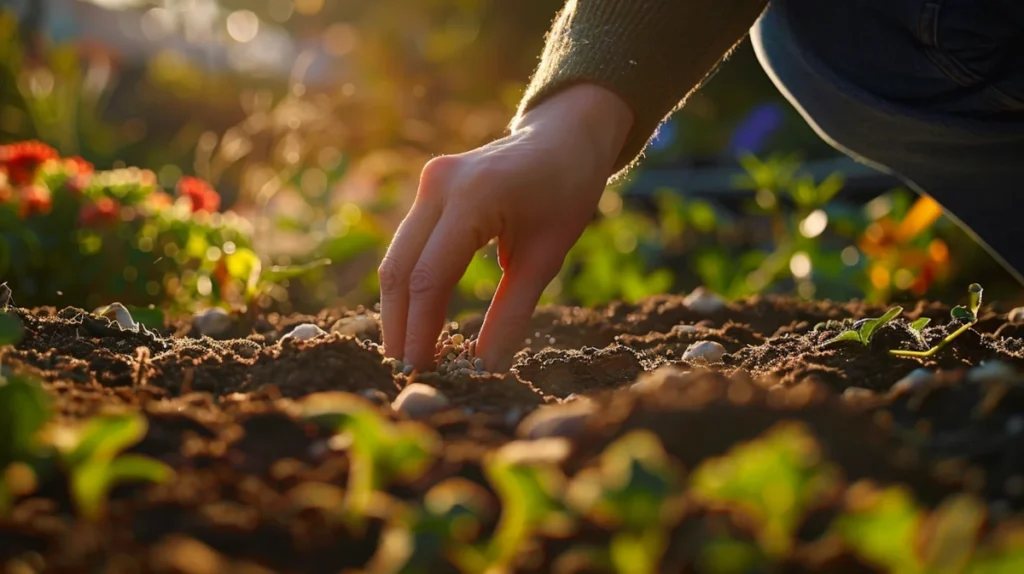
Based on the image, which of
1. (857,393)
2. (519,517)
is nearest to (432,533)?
(519,517)

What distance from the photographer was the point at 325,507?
0.74 meters

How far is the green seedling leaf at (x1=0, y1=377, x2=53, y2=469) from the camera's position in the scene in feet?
2.39

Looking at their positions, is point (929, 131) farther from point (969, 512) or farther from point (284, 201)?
point (284, 201)

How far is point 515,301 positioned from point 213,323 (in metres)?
0.73

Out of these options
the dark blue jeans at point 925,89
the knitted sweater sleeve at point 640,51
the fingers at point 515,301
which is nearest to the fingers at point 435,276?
the fingers at point 515,301

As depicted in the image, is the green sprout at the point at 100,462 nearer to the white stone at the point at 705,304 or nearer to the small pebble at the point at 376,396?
the small pebble at the point at 376,396

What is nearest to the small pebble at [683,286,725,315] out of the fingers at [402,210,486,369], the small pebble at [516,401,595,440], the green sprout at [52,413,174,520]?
the fingers at [402,210,486,369]

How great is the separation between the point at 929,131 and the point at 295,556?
5.35 feet

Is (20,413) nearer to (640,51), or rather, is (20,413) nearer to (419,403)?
(419,403)

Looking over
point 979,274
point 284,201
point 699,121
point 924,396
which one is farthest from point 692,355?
point 699,121

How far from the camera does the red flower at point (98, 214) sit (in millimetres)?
2281

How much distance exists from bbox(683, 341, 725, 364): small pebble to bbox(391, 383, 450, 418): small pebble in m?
0.62

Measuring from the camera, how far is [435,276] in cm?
140

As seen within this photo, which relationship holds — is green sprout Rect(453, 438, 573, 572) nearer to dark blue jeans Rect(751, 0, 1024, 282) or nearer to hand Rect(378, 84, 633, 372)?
hand Rect(378, 84, 633, 372)
